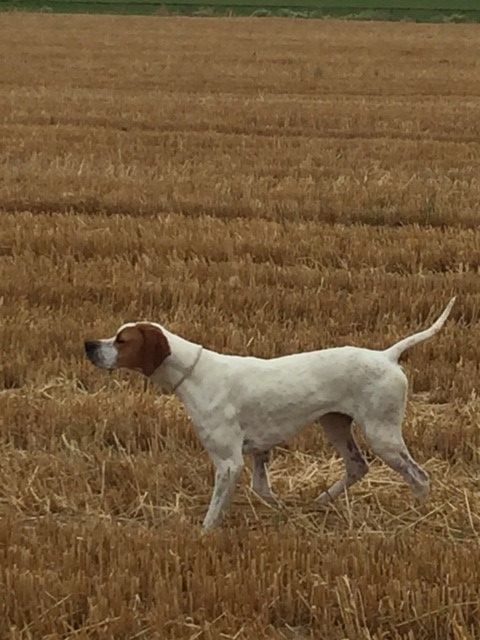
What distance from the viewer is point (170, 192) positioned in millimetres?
13492

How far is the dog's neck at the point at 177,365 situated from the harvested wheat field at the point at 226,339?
63 centimetres

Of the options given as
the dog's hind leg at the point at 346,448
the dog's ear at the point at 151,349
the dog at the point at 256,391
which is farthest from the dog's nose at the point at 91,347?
the dog's hind leg at the point at 346,448

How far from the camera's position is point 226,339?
829 centimetres

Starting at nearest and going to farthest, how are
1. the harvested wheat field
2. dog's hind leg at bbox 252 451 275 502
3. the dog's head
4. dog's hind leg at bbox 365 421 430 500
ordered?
the harvested wheat field → the dog's head → dog's hind leg at bbox 365 421 430 500 → dog's hind leg at bbox 252 451 275 502

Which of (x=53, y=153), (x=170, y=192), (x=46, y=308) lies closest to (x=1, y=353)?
(x=46, y=308)

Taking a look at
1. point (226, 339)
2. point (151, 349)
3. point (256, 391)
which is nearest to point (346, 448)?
point (256, 391)

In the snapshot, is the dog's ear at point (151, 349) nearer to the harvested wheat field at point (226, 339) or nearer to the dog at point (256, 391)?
the dog at point (256, 391)

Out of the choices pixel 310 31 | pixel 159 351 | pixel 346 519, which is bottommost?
pixel 310 31

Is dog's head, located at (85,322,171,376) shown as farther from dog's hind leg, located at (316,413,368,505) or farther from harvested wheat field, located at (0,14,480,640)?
dog's hind leg, located at (316,413,368,505)

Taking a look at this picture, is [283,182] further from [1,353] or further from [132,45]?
[132,45]

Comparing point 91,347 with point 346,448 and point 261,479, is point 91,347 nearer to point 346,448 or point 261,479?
point 261,479

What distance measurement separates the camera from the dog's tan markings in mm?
5371

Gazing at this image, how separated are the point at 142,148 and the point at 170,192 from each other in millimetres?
3519

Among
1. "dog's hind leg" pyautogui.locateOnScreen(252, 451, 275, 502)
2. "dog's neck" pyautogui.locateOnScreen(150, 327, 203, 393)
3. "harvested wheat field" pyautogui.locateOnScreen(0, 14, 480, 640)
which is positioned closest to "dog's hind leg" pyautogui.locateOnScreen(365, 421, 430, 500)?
"harvested wheat field" pyautogui.locateOnScreen(0, 14, 480, 640)
